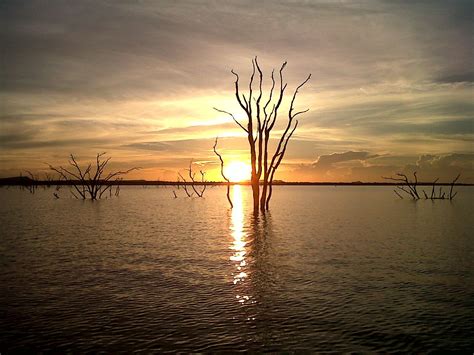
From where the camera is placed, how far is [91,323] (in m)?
6.34

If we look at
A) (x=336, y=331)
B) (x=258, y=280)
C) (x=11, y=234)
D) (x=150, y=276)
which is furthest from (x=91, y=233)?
(x=336, y=331)

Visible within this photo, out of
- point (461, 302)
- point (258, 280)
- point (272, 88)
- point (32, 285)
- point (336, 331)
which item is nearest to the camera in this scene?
point (336, 331)

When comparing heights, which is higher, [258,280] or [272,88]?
[272,88]

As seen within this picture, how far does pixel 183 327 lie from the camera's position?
6184 millimetres

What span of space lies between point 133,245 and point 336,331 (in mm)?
10249

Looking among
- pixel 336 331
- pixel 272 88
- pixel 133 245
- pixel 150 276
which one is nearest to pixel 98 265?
pixel 150 276

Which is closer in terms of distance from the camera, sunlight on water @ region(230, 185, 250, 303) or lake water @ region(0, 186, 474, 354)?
lake water @ region(0, 186, 474, 354)

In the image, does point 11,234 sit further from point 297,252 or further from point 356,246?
point 356,246

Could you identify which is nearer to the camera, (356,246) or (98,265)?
(98,265)

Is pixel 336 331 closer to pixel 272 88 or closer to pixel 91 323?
pixel 91 323

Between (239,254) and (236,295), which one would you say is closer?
(236,295)

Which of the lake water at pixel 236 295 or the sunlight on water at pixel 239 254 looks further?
the sunlight on water at pixel 239 254

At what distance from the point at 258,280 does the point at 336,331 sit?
3454 millimetres

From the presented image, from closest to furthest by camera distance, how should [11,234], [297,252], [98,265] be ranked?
[98,265] → [297,252] → [11,234]
